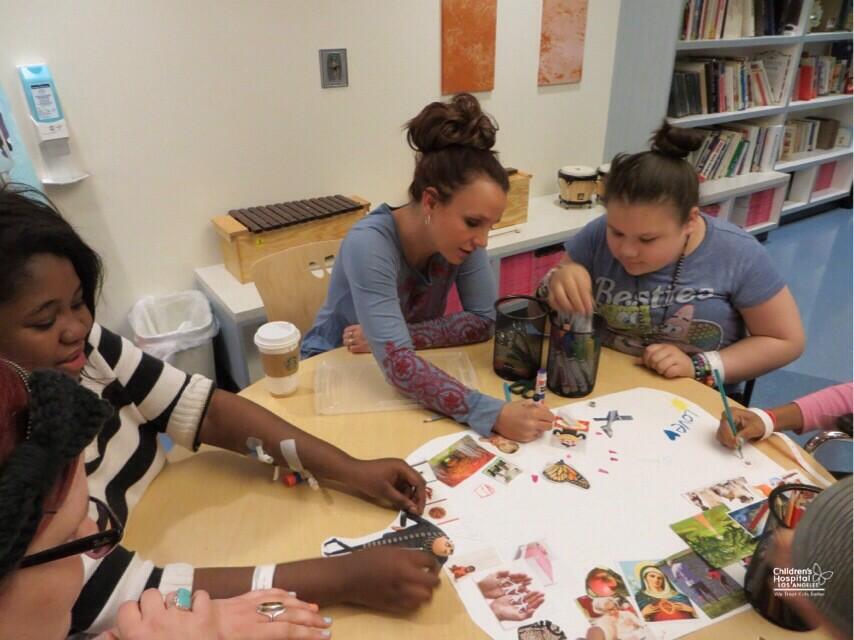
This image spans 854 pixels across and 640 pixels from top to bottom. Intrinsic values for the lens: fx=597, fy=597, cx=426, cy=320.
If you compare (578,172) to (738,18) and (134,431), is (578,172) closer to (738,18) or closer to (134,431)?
(738,18)

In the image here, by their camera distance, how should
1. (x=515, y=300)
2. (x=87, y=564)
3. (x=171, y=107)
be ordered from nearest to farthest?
(x=87, y=564), (x=515, y=300), (x=171, y=107)

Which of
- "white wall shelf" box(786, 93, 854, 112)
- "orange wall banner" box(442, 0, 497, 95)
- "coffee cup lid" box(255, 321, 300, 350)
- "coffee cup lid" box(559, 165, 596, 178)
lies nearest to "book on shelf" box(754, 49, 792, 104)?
"white wall shelf" box(786, 93, 854, 112)

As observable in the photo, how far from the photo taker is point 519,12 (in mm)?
2664

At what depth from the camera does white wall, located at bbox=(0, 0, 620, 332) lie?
1926 mm

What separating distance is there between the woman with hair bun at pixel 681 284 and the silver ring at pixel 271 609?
29.5 inches

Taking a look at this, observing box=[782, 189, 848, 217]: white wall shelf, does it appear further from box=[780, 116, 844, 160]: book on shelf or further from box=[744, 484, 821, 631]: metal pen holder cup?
box=[744, 484, 821, 631]: metal pen holder cup

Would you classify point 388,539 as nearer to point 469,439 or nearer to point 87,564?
point 469,439

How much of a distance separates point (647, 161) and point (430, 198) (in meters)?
0.46

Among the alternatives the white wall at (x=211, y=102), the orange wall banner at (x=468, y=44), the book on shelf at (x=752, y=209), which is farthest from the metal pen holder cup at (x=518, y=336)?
the book on shelf at (x=752, y=209)

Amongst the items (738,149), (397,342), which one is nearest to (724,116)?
(738,149)

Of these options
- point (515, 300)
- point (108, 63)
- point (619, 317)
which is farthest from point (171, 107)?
point (619, 317)

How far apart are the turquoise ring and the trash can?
61.0 inches

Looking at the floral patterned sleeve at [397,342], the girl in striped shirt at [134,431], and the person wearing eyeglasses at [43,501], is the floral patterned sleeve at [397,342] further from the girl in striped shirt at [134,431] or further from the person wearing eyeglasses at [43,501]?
the person wearing eyeglasses at [43,501]

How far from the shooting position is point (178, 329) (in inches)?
87.5
